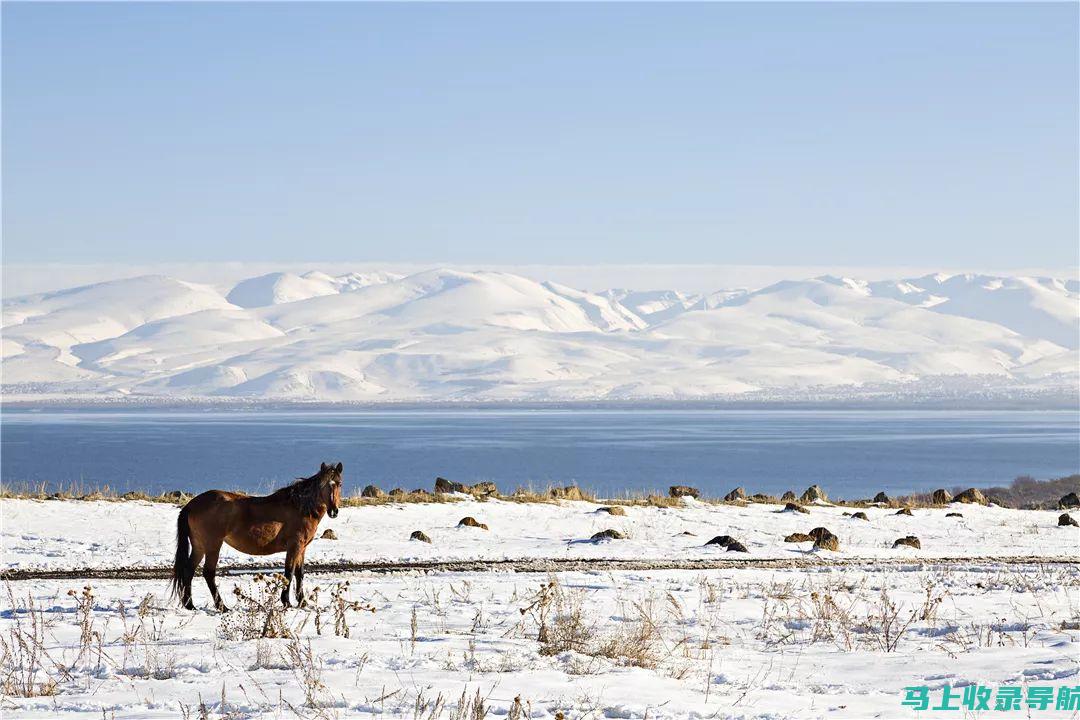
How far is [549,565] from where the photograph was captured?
64.4 feet

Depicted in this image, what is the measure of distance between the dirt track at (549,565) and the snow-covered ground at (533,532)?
74 cm

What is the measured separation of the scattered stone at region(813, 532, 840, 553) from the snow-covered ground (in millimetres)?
318

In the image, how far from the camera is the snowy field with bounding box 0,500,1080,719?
942cm

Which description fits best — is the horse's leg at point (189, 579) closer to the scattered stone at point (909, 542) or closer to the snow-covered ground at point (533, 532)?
the snow-covered ground at point (533, 532)

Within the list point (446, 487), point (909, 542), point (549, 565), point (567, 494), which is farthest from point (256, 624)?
point (567, 494)

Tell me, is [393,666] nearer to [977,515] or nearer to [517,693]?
[517,693]

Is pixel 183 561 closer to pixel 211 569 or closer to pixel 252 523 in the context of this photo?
pixel 211 569

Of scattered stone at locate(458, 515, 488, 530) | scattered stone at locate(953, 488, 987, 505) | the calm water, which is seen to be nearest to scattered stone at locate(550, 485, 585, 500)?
scattered stone at locate(458, 515, 488, 530)

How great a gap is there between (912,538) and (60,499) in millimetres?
18014

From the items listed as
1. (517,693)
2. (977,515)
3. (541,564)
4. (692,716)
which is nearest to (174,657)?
(517,693)

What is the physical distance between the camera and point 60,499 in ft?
91.8

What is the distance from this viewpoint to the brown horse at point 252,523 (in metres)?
13.2

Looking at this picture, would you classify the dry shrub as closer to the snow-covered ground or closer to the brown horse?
the brown horse

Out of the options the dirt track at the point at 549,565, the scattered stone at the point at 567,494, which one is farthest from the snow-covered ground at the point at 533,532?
the scattered stone at the point at 567,494
